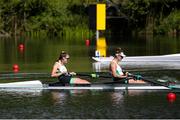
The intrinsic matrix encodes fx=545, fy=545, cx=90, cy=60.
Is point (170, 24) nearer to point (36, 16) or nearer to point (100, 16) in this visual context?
point (36, 16)

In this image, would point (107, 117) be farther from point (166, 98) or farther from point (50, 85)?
point (50, 85)

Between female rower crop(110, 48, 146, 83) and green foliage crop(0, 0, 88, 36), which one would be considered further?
green foliage crop(0, 0, 88, 36)

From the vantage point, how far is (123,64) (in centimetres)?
3084

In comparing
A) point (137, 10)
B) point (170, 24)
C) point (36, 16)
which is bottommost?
point (170, 24)

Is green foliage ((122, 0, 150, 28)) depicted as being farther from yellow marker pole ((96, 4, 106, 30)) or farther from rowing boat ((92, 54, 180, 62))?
rowing boat ((92, 54, 180, 62))

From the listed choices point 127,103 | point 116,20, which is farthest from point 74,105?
point 116,20

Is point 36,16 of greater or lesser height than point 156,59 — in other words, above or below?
above

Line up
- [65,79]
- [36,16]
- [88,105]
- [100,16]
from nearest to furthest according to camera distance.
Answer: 1. [88,105]
2. [65,79]
3. [100,16]
4. [36,16]

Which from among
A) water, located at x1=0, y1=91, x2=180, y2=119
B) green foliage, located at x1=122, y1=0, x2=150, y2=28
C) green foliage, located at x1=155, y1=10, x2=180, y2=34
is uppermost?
green foliage, located at x1=122, y1=0, x2=150, y2=28

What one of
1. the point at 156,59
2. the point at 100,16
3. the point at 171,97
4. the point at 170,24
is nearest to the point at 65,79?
the point at 171,97

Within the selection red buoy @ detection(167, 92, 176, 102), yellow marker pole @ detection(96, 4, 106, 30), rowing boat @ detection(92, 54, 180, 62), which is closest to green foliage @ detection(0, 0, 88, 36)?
yellow marker pole @ detection(96, 4, 106, 30)

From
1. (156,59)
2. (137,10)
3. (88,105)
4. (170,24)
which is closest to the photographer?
(88,105)

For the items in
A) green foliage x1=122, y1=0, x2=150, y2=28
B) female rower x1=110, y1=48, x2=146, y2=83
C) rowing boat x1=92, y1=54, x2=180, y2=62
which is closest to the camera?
female rower x1=110, y1=48, x2=146, y2=83

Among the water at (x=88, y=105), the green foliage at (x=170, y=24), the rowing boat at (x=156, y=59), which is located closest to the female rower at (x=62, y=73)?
the water at (x=88, y=105)
